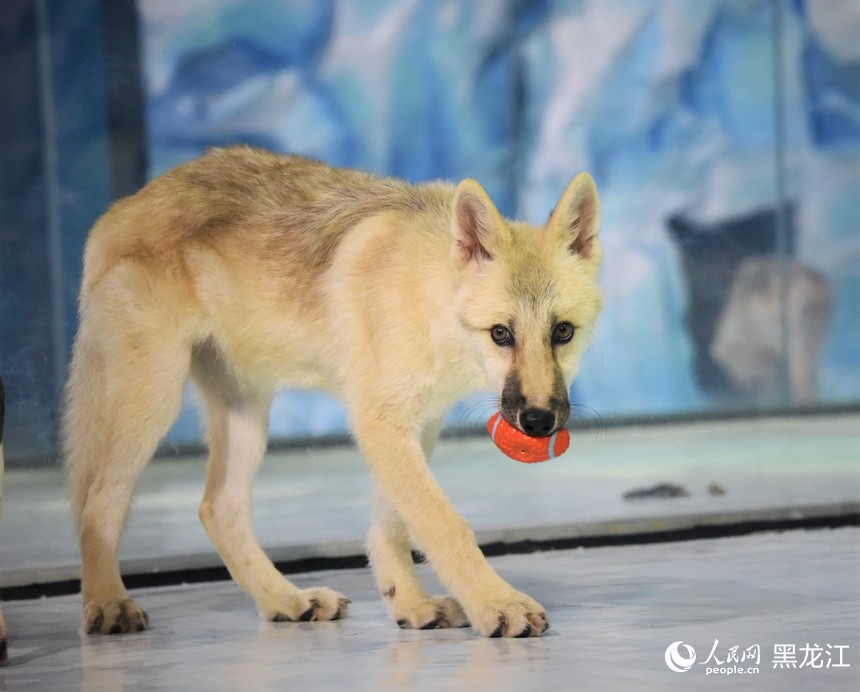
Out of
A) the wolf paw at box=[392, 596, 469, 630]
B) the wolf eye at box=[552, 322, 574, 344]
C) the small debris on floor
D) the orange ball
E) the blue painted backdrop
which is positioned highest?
the blue painted backdrop

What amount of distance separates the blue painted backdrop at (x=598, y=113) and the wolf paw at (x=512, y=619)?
459cm

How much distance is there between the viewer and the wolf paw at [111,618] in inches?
133

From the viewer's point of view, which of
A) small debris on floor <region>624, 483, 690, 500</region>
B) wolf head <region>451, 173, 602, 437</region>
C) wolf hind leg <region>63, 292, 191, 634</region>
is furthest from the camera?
small debris on floor <region>624, 483, 690, 500</region>

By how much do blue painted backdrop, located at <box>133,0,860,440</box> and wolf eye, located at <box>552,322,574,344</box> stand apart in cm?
425

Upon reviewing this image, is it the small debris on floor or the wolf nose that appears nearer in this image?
the wolf nose

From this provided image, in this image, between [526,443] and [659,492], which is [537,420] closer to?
[526,443]

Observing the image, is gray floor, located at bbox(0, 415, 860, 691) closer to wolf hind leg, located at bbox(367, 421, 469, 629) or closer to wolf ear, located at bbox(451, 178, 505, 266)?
wolf hind leg, located at bbox(367, 421, 469, 629)

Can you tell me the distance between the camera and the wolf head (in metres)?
3.19

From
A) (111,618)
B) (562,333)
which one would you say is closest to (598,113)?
(562,333)

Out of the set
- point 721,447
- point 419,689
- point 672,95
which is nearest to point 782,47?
point 672,95

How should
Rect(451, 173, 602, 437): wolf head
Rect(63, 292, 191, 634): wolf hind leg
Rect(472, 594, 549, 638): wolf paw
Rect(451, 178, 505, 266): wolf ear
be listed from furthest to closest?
Rect(63, 292, 191, 634): wolf hind leg → Rect(451, 178, 505, 266): wolf ear → Rect(451, 173, 602, 437): wolf head → Rect(472, 594, 549, 638): wolf paw

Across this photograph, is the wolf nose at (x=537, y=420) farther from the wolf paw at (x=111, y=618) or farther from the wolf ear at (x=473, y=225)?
the wolf paw at (x=111, y=618)

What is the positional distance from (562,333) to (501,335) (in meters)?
0.16

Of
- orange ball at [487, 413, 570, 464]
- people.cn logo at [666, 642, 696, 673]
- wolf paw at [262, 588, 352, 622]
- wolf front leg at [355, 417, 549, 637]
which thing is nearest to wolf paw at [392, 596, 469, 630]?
wolf front leg at [355, 417, 549, 637]
